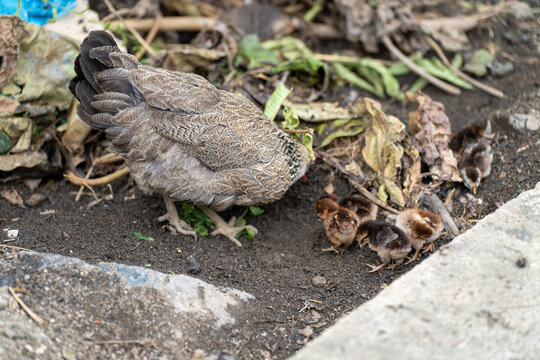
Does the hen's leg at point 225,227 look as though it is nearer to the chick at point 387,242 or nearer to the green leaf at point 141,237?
the green leaf at point 141,237

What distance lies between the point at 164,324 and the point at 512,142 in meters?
3.66

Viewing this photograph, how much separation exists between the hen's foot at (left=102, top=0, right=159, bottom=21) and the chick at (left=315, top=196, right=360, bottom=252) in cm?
348

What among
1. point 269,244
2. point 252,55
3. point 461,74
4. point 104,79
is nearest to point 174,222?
point 269,244

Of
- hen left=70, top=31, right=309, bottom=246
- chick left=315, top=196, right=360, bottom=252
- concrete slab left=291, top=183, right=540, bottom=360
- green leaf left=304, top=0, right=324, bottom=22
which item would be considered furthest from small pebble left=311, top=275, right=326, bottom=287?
green leaf left=304, top=0, right=324, bottom=22

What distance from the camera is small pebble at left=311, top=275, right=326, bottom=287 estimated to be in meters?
4.09

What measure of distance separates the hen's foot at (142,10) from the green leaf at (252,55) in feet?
4.26

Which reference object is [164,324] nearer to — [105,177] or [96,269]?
[96,269]

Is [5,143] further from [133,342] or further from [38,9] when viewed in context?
[133,342]

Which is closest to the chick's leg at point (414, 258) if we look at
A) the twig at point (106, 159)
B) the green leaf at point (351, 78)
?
the green leaf at point (351, 78)

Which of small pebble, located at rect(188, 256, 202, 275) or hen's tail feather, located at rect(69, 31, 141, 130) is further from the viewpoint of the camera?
hen's tail feather, located at rect(69, 31, 141, 130)

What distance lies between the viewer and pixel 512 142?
5.09 meters

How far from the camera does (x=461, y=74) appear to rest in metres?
6.29

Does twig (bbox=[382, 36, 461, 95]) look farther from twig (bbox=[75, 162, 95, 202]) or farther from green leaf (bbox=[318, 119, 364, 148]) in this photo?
twig (bbox=[75, 162, 95, 202])

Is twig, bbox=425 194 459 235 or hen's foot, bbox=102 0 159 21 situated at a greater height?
hen's foot, bbox=102 0 159 21
